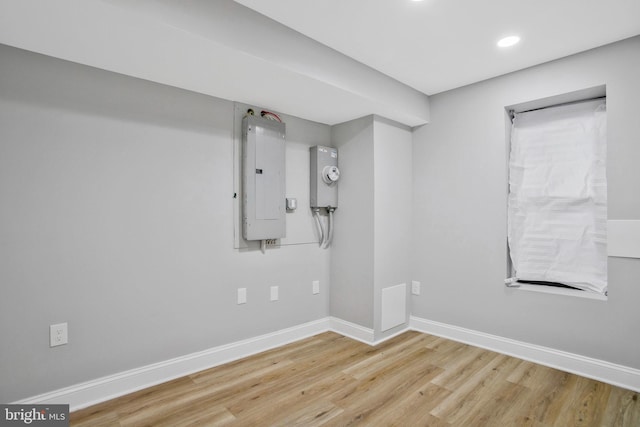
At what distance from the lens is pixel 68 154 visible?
200 cm

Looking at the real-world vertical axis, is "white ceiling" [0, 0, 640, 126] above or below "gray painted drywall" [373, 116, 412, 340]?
above

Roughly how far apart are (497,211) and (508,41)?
137 centimetres

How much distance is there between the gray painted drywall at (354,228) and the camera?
10.3 feet

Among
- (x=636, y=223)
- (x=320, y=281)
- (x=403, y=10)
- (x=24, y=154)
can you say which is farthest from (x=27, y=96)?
(x=636, y=223)

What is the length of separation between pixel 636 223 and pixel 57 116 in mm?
3797

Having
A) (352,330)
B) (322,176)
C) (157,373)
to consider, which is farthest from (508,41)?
(157,373)

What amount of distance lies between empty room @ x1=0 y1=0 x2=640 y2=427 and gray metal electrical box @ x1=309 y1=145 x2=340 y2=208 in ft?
0.07

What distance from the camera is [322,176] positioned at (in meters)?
3.26

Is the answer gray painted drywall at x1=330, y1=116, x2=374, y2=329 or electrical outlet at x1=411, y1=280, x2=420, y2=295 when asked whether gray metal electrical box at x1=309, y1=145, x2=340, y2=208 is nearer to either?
gray painted drywall at x1=330, y1=116, x2=374, y2=329

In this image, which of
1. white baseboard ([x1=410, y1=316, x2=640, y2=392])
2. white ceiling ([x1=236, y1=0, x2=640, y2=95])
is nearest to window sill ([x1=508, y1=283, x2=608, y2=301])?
white baseboard ([x1=410, y1=316, x2=640, y2=392])

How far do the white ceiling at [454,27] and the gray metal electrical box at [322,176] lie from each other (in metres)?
0.95

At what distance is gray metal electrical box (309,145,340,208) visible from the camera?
10.6 feet

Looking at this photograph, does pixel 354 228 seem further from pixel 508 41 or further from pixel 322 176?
pixel 508 41

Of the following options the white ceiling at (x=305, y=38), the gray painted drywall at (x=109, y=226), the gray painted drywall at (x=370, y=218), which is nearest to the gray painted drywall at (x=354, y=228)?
the gray painted drywall at (x=370, y=218)
